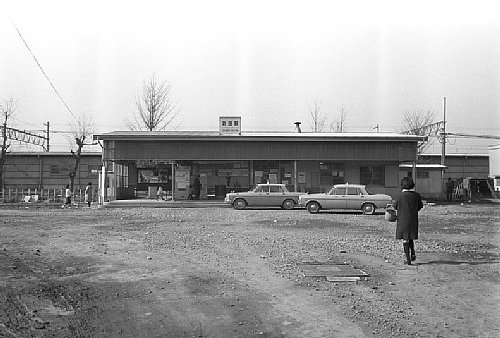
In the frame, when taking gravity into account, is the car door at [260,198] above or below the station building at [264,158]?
below

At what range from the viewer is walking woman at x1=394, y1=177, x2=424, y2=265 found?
10.7m

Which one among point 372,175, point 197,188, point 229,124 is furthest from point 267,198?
point 372,175

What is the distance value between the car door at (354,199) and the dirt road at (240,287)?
395 inches

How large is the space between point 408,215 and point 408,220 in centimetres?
12

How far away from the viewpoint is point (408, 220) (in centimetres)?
1077

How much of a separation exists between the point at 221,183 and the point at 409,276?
27.8 m

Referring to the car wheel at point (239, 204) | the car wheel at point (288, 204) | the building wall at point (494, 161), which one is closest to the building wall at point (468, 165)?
the building wall at point (494, 161)

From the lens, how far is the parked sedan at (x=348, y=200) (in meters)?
26.0

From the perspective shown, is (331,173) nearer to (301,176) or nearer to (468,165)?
(301,176)

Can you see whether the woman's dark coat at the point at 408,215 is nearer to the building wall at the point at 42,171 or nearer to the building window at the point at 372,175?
the building window at the point at 372,175

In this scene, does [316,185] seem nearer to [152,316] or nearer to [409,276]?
[409,276]

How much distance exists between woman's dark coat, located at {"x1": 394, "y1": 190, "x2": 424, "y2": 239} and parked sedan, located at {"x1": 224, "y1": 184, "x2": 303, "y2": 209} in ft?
60.3

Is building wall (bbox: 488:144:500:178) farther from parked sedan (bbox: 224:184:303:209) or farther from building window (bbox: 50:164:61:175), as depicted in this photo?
building window (bbox: 50:164:61:175)

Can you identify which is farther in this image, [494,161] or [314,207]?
[494,161]
